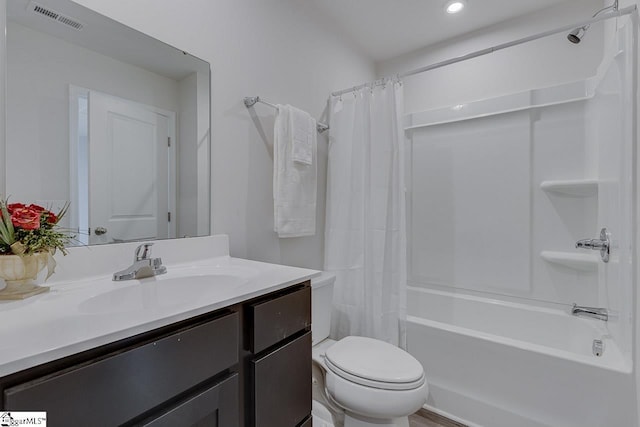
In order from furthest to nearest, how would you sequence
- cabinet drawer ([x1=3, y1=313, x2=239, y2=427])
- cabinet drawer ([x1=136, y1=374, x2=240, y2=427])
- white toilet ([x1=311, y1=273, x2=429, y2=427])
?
white toilet ([x1=311, y1=273, x2=429, y2=427]) → cabinet drawer ([x1=136, y1=374, x2=240, y2=427]) → cabinet drawer ([x1=3, y1=313, x2=239, y2=427])

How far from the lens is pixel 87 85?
102cm

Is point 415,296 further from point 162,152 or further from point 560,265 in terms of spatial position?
point 162,152

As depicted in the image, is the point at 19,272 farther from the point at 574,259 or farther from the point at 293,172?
the point at 574,259

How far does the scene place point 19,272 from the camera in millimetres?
730

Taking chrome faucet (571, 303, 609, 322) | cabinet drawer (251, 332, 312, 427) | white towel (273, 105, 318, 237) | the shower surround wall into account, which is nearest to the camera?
cabinet drawer (251, 332, 312, 427)

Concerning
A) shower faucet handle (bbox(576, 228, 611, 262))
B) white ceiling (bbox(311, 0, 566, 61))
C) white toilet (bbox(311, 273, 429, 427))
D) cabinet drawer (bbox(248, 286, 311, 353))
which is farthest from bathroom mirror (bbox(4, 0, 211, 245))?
shower faucet handle (bbox(576, 228, 611, 262))

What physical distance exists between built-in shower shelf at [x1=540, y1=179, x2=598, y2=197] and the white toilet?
1467 mm

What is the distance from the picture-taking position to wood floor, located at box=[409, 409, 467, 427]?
5.35 feet

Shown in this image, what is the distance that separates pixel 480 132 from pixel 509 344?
148cm

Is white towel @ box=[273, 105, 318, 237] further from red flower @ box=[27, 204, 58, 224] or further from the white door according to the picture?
red flower @ box=[27, 204, 58, 224]

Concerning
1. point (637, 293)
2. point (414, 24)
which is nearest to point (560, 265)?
point (637, 293)

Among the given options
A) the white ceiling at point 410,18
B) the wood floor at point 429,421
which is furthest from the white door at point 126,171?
the wood floor at point 429,421

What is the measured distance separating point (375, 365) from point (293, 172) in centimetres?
103

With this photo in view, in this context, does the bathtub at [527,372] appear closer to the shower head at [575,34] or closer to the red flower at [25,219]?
the shower head at [575,34]
